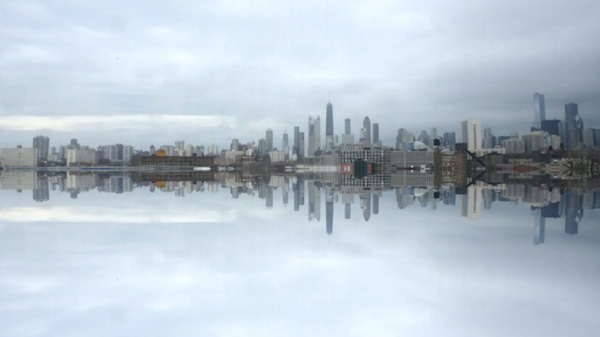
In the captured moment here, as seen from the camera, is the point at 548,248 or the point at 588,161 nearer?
the point at 548,248

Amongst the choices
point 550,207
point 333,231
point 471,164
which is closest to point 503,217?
point 550,207

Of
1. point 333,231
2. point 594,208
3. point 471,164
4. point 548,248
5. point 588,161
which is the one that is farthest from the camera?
point 471,164

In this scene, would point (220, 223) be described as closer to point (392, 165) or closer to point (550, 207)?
point (550, 207)

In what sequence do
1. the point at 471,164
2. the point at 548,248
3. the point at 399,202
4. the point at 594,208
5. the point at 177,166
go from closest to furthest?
the point at 548,248, the point at 594,208, the point at 399,202, the point at 471,164, the point at 177,166

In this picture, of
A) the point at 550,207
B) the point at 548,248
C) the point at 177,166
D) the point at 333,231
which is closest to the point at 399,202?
the point at 550,207

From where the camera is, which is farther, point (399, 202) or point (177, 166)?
point (177, 166)

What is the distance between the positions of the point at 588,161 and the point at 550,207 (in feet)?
319

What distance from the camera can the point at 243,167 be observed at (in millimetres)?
174875

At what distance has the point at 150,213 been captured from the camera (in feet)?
84.3

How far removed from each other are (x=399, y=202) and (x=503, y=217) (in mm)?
10218

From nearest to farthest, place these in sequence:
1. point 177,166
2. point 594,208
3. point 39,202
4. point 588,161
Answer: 1. point 594,208
2. point 39,202
3. point 588,161
4. point 177,166

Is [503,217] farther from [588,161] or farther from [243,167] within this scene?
[243,167]

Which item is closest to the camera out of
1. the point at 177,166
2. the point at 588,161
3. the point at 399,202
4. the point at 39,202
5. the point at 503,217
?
the point at 503,217

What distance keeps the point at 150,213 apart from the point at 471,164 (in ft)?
403
